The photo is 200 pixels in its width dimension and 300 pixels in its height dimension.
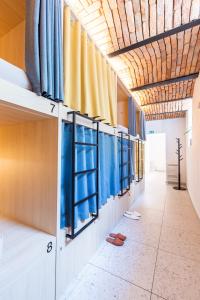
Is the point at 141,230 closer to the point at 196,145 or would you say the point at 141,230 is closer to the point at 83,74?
the point at 196,145

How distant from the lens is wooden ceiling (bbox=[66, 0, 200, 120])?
6.02ft

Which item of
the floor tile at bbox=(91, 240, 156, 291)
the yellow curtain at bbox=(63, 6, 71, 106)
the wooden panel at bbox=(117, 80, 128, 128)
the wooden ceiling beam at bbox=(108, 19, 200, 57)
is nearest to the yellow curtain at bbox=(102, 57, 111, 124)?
the wooden ceiling beam at bbox=(108, 19, 200, 57)

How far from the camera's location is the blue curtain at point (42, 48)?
1.14 metres

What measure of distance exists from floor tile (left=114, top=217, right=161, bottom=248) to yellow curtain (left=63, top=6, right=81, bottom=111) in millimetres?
2103

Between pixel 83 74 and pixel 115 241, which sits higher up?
pixel 83 74

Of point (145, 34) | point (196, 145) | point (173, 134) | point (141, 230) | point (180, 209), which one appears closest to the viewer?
point (145, 34)

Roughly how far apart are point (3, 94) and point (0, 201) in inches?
54.5

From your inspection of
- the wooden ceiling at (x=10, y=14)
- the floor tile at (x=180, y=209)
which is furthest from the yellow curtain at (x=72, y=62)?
the floor tile at (x=180, y=209)

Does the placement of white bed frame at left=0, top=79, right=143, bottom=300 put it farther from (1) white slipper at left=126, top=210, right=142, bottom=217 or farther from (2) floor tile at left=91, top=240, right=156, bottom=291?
(1) white slipper at left=126, top=210, right=142, bottom=217

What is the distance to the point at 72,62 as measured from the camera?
1.61 metres

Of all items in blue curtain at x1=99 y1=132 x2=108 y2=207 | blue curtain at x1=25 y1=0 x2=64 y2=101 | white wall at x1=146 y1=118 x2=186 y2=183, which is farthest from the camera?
white wall at x1=146 y1=118 x2=186 y2=183

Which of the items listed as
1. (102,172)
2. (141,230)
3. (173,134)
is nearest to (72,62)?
(102,172)

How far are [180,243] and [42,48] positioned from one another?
2.87 metres

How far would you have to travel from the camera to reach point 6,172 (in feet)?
5.71
